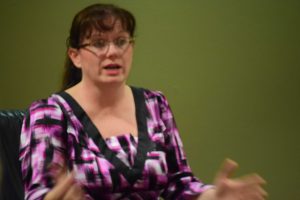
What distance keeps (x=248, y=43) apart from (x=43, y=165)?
3.97 ft

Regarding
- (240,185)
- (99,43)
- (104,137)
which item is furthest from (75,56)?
(240,185)

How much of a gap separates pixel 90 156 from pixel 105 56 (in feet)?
0.87

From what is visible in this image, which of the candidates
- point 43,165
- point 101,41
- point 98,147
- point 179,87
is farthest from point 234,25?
point 43,165

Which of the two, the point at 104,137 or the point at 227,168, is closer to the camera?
the point at 227,168

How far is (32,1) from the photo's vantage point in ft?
6.19

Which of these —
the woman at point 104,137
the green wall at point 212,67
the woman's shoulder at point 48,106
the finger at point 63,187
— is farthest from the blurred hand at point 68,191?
the green wall at point 212,67

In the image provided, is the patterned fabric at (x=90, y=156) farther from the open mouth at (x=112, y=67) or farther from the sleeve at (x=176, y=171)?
the open mouth at (x=112, y=67)

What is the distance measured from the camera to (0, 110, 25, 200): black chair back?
109 centimetres

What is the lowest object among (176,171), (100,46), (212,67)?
(176,171)

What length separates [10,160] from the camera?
1.10 m

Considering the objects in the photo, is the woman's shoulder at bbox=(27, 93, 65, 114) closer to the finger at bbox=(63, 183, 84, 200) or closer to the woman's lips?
the woman's lips

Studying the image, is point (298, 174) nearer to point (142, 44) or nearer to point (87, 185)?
point (142, 44)

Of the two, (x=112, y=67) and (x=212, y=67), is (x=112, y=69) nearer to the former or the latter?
(x=112, y=67)

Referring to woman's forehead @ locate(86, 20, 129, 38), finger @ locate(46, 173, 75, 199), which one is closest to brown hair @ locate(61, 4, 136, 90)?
woman's forehead @ locate(86, 20, 129, 38)
